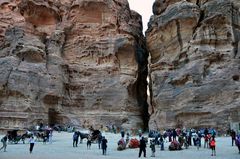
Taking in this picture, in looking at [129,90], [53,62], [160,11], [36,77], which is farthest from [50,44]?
[160,11]

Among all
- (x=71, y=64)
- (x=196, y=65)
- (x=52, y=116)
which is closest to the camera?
(x=196, y=65)

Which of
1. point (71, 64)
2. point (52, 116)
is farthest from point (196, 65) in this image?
point (52, 116)

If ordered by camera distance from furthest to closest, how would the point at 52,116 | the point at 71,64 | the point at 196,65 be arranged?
the point at 71,64 < the point at 52,116 < the point at 196,65

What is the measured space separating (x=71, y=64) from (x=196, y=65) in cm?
1761

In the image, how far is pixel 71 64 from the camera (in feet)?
156

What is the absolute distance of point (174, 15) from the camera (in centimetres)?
4191

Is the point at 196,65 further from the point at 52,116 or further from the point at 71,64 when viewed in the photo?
the point at 52,116

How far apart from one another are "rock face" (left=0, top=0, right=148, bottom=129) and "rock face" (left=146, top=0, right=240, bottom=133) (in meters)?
4.74

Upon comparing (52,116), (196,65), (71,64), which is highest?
(71,64)

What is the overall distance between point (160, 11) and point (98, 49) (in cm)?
992

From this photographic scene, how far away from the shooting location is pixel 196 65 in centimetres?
3834

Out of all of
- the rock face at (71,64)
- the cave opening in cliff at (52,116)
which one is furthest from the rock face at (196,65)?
the cave opening in cliff at (52,116)

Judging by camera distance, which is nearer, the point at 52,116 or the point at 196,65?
the point at 196,65

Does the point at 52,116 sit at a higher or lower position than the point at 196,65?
lower
